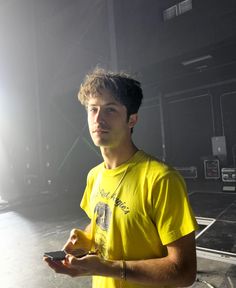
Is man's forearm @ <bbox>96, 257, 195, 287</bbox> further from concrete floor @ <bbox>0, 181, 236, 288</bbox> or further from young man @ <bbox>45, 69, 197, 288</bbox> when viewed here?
concrete floor @ <bbox>0, 181, 236, 288</bbox>

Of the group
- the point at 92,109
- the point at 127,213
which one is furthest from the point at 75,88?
the point at 127,213

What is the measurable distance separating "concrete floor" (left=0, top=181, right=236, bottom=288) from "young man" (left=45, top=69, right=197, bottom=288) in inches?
75.5

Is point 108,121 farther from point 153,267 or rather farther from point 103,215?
point 153,267

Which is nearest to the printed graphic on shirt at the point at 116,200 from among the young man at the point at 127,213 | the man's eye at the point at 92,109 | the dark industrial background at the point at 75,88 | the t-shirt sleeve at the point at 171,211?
the young man at the point at 127,213

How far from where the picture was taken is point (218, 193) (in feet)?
22.7

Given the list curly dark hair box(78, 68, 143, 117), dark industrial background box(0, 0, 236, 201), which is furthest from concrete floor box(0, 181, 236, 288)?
curly dark hair box(78, 68, 143, 117)

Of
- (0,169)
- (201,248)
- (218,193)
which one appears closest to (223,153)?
(218,193)

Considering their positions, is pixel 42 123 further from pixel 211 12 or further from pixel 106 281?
pixel 106 281

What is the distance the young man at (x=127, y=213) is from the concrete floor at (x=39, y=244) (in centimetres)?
→ 192

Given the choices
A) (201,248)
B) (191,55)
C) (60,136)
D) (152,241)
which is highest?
(191,55)

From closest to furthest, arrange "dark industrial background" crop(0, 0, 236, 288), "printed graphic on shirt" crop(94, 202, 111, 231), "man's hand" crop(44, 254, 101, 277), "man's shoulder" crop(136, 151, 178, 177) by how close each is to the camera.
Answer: "man's hand" crop(44, 254, 101, 277)
"man's shoulder" crop(136, 151, 178, 177)
"printed graphic on shirt" crop(94, 202, 111, 231)
"dark industrial background" crop(0, 0, 236, 288)

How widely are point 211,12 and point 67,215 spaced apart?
221 inches

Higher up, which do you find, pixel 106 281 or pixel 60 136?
pixel 60 136

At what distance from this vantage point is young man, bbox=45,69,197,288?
1039 mm
